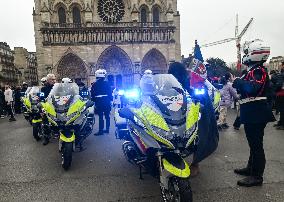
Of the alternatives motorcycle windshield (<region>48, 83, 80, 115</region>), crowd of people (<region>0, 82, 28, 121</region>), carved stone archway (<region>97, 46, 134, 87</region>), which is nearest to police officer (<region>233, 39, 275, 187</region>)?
motorcycle windshield (<region>48, 83, 80, 115</region>)

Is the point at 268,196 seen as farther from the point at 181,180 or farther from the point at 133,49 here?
the point at 133,49

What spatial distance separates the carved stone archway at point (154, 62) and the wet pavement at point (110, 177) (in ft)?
89.0

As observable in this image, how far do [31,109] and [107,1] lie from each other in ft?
90.5

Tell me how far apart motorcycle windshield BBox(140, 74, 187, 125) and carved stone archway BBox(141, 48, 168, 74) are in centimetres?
3013

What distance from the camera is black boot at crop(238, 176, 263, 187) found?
4595 millimetres

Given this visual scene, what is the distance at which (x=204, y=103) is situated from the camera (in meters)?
4.85

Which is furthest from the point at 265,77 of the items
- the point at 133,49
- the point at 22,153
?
the point at 133,49

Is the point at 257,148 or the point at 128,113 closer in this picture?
the point at 128,113

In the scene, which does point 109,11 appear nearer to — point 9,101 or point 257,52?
point 9,101

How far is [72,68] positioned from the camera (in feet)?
112

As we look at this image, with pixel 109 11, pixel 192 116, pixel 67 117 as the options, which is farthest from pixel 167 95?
pixel 109 11

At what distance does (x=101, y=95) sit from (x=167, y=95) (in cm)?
578

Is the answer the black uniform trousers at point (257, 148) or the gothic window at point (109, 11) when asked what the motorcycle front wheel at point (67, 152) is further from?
the gothic window at point (109, 11)

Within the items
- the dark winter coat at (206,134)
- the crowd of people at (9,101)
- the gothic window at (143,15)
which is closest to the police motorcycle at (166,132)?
the dark winter coat at (206,134)
